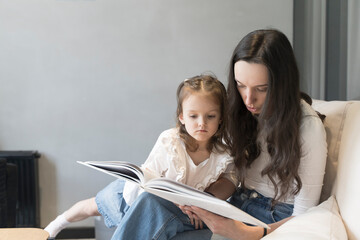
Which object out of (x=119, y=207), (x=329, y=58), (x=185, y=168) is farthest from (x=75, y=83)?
(x=329, y=58)

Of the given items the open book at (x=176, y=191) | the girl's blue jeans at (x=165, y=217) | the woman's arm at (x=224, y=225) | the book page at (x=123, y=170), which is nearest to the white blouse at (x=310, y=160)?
the girl's blue jeans at (x=165, y=217)

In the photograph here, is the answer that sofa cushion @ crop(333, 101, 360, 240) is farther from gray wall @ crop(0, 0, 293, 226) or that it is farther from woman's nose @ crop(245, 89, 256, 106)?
gray wall @ crop(0, 0, 293, 226)

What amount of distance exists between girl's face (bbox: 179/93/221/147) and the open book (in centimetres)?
33

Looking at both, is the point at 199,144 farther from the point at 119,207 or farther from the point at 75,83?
the point at 75,83

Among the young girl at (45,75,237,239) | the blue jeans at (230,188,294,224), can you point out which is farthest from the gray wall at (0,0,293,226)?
the blue jeans at (230,188,294,224)

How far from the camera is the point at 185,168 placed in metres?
1.68

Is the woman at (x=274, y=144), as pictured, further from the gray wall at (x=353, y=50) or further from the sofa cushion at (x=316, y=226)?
the gray wall at (x=353, y=50)

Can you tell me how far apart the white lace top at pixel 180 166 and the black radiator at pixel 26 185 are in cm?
111

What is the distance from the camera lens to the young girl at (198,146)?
1657mm

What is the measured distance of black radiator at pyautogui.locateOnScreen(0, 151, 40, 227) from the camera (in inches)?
104

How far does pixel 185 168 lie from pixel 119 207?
14.7 inches

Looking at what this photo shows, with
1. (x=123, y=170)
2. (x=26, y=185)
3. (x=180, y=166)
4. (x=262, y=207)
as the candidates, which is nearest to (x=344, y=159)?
(x=262, y=207)

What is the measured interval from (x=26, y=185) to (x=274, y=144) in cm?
168

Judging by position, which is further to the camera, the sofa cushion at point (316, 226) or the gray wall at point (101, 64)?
the gray wall at point (101, 64)
